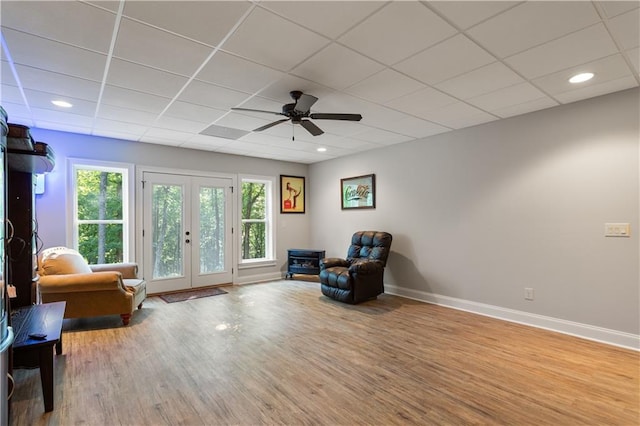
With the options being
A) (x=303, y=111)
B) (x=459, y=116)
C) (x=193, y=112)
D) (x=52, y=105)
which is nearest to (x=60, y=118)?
(x=52, y=105)

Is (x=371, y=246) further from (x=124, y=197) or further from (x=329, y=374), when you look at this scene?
(x=124, y=197)

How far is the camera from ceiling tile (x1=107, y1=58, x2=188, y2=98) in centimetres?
264

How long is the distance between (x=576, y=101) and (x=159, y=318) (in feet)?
18.1

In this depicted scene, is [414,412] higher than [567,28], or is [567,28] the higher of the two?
[567,28]

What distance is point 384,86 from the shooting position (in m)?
3.04

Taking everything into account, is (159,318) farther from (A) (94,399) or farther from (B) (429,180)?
(B) (429,180)

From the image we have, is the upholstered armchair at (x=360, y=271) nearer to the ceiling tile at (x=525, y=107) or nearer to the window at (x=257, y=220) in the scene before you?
the window at (x=257, y=220)

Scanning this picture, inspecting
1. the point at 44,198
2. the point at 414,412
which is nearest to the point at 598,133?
the point at 414,412

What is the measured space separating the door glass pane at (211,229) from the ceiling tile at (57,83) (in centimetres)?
280

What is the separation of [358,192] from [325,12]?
4.23 meters

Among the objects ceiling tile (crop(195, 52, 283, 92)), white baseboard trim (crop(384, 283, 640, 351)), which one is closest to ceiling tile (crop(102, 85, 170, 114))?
ceiling tile (crop(195, 52, 283, 92))

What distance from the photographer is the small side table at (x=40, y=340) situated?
83.0 inches

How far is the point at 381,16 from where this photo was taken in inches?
78.4

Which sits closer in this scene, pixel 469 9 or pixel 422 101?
pixel 469 9
